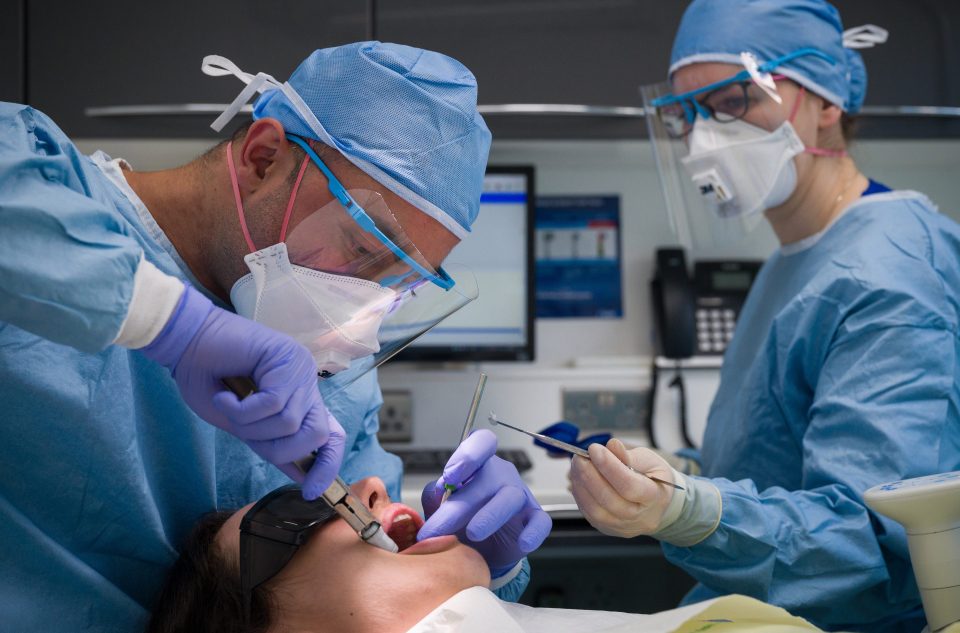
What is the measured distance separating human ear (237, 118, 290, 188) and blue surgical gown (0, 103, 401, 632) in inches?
6.2

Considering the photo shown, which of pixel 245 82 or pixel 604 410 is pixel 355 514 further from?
pixel 604 410

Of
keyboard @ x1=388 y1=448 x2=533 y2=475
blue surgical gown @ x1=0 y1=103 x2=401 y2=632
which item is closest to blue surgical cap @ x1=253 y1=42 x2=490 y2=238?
blue surgical gown @ x1=0 y1=103 x2=401 y2=632

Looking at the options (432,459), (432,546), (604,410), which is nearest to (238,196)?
(432,546)

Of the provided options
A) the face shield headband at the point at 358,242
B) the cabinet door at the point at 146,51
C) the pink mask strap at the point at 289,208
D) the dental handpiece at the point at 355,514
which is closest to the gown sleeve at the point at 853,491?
the dental handpiece at the point at 355,514

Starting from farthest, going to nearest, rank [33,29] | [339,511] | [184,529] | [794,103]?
[33,29] → [794,103] → [184,529] → [339,511]

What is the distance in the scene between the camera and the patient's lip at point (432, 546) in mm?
1158

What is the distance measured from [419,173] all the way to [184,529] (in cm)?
60

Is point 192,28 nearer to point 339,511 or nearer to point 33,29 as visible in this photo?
point 33,29

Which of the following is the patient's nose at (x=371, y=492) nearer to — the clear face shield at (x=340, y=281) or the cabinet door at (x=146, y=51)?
the clear face shield at (x=340, y=281)

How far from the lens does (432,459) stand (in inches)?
93.3

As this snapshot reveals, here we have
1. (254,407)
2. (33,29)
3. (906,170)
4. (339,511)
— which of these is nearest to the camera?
(254,407)

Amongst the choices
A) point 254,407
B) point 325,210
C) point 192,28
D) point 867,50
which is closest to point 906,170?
point 867,50

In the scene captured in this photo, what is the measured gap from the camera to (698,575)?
1316 millimetres

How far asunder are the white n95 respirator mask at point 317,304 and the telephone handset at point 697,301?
1676 mm
